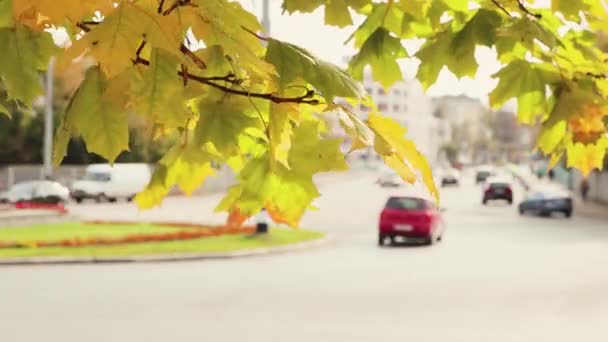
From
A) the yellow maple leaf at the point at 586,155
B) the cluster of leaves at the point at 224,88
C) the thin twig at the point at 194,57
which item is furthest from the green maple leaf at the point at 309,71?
the yellow maple leaf at the point at 586,155

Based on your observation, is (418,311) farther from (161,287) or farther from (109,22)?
(109,22)

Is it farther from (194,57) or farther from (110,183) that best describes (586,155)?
(110,183)

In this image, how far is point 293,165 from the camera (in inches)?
91.2

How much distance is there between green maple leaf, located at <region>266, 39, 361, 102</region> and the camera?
6.52 feet

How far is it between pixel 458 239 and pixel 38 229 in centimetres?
1129

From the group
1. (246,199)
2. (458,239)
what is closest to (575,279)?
(458,239)

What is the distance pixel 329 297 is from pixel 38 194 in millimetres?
23383

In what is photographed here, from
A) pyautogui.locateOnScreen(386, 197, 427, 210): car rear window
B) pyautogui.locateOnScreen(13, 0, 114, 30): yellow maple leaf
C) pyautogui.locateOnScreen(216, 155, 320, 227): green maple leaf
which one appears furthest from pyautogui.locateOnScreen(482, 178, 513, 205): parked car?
pyautogui.locateOnScreen(13, 0, 114, 30): yellow maple leaf

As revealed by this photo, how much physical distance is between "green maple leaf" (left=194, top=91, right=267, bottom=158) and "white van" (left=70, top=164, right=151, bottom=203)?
3745 centimetres

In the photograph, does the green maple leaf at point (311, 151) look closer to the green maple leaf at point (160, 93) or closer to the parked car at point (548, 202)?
the green maple leaf at point (160, 93)

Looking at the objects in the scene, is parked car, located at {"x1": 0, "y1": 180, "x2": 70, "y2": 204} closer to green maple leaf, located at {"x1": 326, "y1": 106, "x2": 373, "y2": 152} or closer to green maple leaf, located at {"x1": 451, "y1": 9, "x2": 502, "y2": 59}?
green maple leaf, located at {"x1": 451, "y1": 9, "x2": 502, "y2": 59}

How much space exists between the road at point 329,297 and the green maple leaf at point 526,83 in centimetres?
589

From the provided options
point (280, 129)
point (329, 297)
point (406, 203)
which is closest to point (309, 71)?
point (280, 129)

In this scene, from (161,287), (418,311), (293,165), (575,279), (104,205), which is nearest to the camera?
(293,165)
